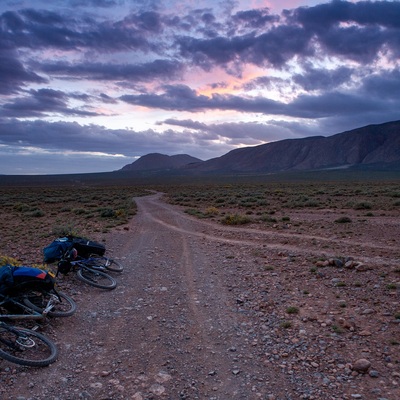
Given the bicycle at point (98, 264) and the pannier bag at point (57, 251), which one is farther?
the bicycle at point (98, 264)

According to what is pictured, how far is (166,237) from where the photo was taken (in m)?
15.8

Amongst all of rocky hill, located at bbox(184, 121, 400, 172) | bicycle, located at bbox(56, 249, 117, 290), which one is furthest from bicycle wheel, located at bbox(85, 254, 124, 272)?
rocky hill, located at bbox(184, 121, 400, 172)

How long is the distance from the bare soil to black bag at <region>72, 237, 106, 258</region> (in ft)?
2.52

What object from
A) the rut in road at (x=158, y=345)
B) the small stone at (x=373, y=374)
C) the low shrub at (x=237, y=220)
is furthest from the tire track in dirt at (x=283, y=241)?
the small stone at (x=373, y=374)

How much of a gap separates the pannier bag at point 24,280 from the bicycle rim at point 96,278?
208 cm

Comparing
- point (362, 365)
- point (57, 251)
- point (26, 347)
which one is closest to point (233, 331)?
point (362, 365)

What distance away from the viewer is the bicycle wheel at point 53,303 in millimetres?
6249

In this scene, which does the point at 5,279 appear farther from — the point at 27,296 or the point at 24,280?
the point at 27,296

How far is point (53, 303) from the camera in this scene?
6750mm

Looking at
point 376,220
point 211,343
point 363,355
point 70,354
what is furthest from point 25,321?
point 376,220

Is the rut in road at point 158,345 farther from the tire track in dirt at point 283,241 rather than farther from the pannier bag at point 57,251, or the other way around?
the tire track in dirt at point 283,241

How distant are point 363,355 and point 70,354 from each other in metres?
4.30

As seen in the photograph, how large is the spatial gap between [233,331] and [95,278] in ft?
13.6

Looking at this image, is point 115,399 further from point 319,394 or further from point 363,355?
point 363,355
